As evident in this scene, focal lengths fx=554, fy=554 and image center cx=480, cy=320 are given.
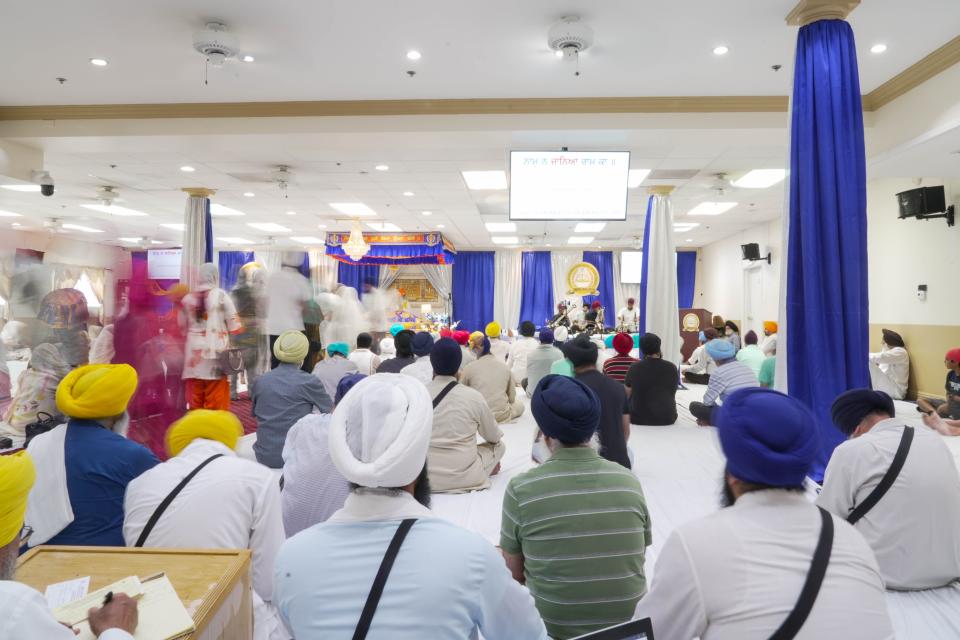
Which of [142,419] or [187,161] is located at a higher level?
[187,161]

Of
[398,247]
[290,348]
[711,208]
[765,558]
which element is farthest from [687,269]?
[765,558]

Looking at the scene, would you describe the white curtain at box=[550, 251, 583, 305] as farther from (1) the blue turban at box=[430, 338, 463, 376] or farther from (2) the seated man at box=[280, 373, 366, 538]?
(2) the seated man at box=[280, 373, 366, 538]

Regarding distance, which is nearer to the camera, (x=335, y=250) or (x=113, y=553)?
(x=113, y=553)

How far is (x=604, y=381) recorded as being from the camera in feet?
11.7

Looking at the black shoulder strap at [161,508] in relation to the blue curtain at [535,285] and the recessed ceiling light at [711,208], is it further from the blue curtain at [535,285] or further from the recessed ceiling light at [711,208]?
the blue curtain at [535,285]

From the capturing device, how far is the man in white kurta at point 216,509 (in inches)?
65.4

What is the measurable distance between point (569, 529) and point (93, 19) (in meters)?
4.88

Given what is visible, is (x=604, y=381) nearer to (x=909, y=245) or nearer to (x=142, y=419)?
(x=142, y=419)

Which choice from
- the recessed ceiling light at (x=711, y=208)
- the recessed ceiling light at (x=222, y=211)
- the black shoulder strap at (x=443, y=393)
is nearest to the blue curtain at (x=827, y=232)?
the black shoulder strap at (x=443, y=393)

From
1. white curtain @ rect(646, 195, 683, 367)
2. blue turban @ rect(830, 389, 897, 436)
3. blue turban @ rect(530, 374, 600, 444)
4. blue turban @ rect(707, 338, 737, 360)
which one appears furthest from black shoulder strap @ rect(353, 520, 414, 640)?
white curtain @ rect(646, 195, 683, 367)

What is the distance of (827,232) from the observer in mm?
3621

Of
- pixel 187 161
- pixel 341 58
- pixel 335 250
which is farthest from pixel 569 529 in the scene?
pixel 335 250

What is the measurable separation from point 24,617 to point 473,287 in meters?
16.0

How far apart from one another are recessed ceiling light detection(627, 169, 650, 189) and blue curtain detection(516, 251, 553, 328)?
26.9 ft
